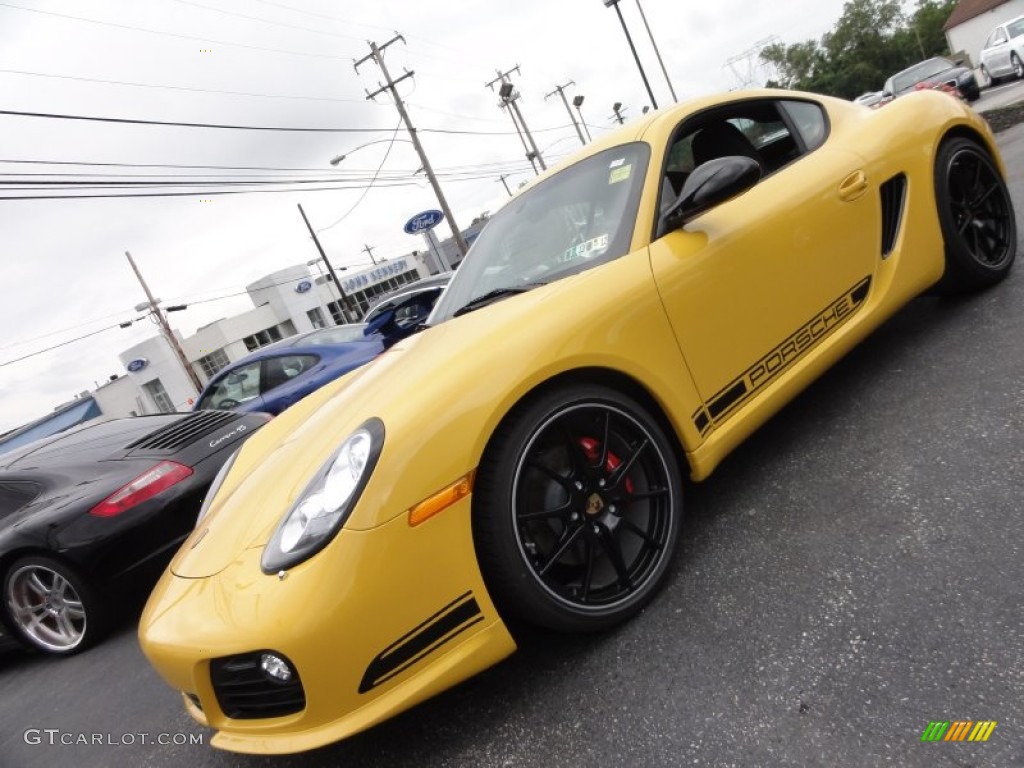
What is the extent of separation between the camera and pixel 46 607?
3773 millimetres

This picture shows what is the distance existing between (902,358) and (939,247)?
1.67 ft

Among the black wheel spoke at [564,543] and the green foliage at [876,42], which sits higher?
the green foliage at [876,42]

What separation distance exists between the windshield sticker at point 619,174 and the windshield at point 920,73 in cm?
1964

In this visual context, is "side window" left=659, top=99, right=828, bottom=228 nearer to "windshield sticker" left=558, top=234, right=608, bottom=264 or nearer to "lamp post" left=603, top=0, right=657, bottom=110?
"windshield sticker" left=558, top=234, right=608, bottom=264

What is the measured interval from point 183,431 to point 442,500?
10.3 ft

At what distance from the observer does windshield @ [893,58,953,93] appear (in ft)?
60.4

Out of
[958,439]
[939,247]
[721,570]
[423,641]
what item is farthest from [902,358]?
[423,641]

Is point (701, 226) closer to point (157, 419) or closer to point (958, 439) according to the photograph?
point (958, 439)

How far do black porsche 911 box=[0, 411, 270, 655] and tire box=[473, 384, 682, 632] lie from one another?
2.65 metres

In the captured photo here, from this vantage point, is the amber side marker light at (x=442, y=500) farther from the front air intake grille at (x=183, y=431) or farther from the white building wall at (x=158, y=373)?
the white building wall at (x=158, y=373)

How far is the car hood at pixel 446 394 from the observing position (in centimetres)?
168

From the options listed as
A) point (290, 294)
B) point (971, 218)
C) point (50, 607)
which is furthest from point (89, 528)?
point (290, 294)

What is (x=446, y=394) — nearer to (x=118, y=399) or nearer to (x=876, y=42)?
(x=118, y=399)

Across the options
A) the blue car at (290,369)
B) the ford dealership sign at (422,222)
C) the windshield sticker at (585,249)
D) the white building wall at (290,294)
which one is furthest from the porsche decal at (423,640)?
the white building wall at (290,294)
